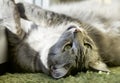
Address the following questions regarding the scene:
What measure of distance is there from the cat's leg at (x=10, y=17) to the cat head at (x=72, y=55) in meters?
0.27

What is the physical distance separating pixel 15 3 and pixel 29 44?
282mm

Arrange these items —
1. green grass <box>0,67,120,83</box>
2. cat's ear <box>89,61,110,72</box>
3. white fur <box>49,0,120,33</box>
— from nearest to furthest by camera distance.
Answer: green grass <box>0,67,120,83</box>
cat's ear <box>89,61,110,72</box>
white fur <box>49,0,120,33</box>

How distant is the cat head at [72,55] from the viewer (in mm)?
1499

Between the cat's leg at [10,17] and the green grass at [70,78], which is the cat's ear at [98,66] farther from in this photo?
the cat's leg at [10,17]

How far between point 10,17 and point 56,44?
353 mm

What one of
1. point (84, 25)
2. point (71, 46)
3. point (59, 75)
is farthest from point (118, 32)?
point (59, 75)

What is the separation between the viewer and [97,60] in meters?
1.63

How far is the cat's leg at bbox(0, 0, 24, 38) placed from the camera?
5.63 ft

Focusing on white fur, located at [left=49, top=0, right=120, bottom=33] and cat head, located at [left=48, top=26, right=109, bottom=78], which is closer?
cat head, located at [left=48, top=26, right=109, bottom=78]

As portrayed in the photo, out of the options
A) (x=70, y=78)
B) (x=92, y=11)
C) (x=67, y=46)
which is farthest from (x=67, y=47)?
(x=92, y=11)

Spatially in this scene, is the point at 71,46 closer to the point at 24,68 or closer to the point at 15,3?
the point at 24,68

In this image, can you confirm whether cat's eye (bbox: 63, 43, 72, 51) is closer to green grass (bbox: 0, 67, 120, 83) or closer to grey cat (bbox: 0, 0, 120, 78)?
grey cat (bbox: 0, 0, 120, 78)

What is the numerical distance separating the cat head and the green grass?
0.04 m

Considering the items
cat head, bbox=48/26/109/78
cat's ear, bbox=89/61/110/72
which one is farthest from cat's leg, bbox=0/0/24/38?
cat's ear, bbox=89/61/110/72
